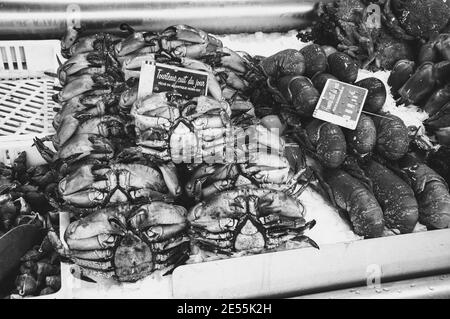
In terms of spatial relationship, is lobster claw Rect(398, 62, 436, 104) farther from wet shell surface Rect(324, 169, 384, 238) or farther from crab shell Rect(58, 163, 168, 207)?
crab shell Rect(58, 163, 168, 207)

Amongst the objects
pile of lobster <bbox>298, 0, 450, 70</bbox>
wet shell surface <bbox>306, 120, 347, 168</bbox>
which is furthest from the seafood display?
pile of lobster <bbox>298, 0, 450, 70</bbox>

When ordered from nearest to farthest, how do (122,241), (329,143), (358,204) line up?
(122,241)
(358,204)
(329,143)

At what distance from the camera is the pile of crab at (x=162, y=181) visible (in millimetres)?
2004

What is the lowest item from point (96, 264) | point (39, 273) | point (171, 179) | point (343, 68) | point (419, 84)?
point (39, 273)

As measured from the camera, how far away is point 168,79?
2.33m

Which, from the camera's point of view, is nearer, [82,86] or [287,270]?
[287,270]

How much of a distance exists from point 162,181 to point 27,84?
1389 mm

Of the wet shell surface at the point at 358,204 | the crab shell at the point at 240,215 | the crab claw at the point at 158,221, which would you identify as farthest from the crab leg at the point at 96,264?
the wet shell surface at the point at 358,204

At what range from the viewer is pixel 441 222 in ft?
8.06

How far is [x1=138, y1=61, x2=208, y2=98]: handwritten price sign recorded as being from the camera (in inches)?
91.2

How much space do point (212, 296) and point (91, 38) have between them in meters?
1.64

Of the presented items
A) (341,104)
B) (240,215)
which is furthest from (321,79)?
(240,215)

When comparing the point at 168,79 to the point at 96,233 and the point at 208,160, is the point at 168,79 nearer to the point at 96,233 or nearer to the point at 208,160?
the point at 208,160
